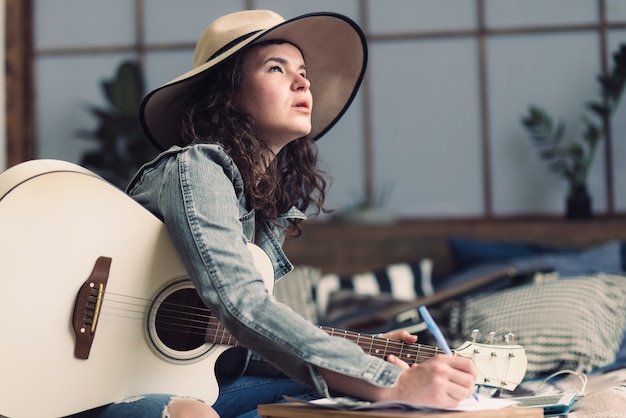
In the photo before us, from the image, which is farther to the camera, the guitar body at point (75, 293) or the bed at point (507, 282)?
the bed at point (507, 282)

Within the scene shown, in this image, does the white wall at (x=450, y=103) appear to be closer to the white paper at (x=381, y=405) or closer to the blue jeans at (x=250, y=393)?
the blue jeans at (x=250, y=393)

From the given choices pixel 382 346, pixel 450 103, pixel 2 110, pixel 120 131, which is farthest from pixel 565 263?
pixel 2 110

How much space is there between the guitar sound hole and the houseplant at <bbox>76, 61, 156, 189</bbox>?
2.11 m

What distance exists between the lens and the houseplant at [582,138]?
10.8ft

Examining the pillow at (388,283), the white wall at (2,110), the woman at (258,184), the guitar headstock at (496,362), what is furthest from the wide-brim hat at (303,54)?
the white wall at (2,110)

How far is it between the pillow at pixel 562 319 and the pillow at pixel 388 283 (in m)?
0.55

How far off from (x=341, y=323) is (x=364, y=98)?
1.22 meters

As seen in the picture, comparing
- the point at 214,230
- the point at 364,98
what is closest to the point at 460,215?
the point at 364,98

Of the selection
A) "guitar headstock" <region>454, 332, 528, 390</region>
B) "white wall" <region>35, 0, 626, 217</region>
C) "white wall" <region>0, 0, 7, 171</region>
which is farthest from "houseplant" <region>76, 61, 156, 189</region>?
"guitar headstock" <region>454, 332, 528, 390</region>

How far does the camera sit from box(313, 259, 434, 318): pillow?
9.96ft

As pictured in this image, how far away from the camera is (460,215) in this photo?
3557mm

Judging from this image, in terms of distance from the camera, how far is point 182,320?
144cm

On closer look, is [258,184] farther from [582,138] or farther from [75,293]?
[582,138]

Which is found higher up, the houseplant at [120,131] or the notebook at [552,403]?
the houseplant at [120,131]
